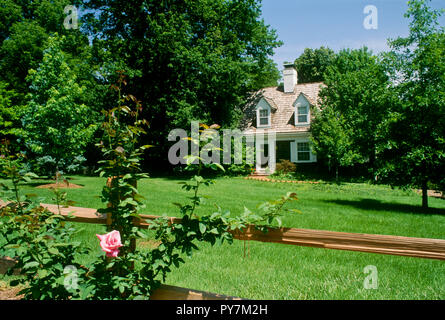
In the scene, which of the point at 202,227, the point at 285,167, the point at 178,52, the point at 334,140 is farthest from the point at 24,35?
the point at 202,227

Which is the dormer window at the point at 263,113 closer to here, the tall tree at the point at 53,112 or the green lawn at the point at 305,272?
the tall tree at the point at 53,112

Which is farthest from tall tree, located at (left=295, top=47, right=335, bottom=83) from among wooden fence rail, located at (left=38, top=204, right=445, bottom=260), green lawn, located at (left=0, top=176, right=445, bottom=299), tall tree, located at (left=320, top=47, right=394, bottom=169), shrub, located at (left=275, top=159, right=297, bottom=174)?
wooden fence rail, located at (left=38, top=204, right=445, bottom=260)

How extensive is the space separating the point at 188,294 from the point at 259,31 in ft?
72.6

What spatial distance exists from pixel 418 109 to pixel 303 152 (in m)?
11.4

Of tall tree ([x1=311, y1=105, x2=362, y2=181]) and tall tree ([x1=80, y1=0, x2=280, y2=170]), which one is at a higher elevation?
tall tree ([x1=80, y1=0, x2=280, y2=170])

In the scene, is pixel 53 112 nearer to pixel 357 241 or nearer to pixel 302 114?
pixel 357 241

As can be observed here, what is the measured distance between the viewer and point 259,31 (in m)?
21.6

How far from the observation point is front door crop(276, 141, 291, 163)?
21.5 metres

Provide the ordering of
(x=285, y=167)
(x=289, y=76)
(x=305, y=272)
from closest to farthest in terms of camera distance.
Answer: (x=305, y=272) < (x=285, y=167) < (x=289, y=76)

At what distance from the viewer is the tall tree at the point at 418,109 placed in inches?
378

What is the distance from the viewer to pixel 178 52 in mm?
17438

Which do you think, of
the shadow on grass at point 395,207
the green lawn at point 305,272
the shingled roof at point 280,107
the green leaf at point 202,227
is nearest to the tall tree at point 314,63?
the shingled roof at point 280,107

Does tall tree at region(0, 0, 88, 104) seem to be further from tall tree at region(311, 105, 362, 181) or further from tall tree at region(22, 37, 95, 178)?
tall tree at region(311, 105, 362, 181)
